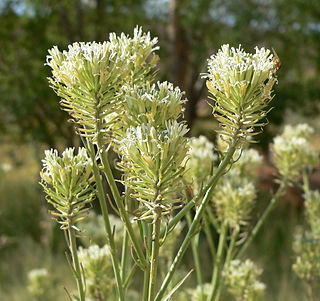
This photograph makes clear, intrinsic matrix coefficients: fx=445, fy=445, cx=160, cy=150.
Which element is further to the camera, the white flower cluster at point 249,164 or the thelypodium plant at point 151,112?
the white flower cluster at point 249,164

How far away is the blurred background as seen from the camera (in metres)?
3.98

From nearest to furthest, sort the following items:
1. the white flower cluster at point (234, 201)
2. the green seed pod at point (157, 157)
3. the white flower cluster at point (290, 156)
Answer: the green seed pod at point (157, 157) → the white flower cluster at point (234, 201) → the white flower cluster at point (290, 156)

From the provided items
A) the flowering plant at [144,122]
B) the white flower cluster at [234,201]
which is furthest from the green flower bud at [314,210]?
the flowering plant at [144,122]

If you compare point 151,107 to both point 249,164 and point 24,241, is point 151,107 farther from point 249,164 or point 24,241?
point 24,241

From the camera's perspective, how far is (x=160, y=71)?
164 inches

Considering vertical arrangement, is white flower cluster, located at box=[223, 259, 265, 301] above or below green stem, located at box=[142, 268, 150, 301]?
below

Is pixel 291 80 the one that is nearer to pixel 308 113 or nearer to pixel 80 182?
pixel 308 113

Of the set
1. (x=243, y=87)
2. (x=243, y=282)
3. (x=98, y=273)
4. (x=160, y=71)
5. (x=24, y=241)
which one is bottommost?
Result: (x=24, y=241)

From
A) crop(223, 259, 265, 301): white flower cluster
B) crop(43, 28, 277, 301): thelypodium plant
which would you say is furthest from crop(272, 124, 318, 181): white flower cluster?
crop(43, 28, 277, 301): thelypodium plant

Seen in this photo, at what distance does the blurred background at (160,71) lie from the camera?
3984 mm

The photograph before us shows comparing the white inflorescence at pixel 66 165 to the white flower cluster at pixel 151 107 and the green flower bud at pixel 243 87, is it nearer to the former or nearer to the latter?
the white flower cluster at pixel 151 107

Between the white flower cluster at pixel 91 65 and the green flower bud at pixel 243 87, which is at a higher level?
the white flower cluster at pixel 91 65

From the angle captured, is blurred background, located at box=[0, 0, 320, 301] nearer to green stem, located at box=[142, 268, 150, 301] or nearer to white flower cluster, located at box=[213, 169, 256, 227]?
white flower cluster, located at box=[213, 169, 256, 227]

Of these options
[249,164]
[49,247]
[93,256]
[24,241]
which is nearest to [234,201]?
[249,164]
